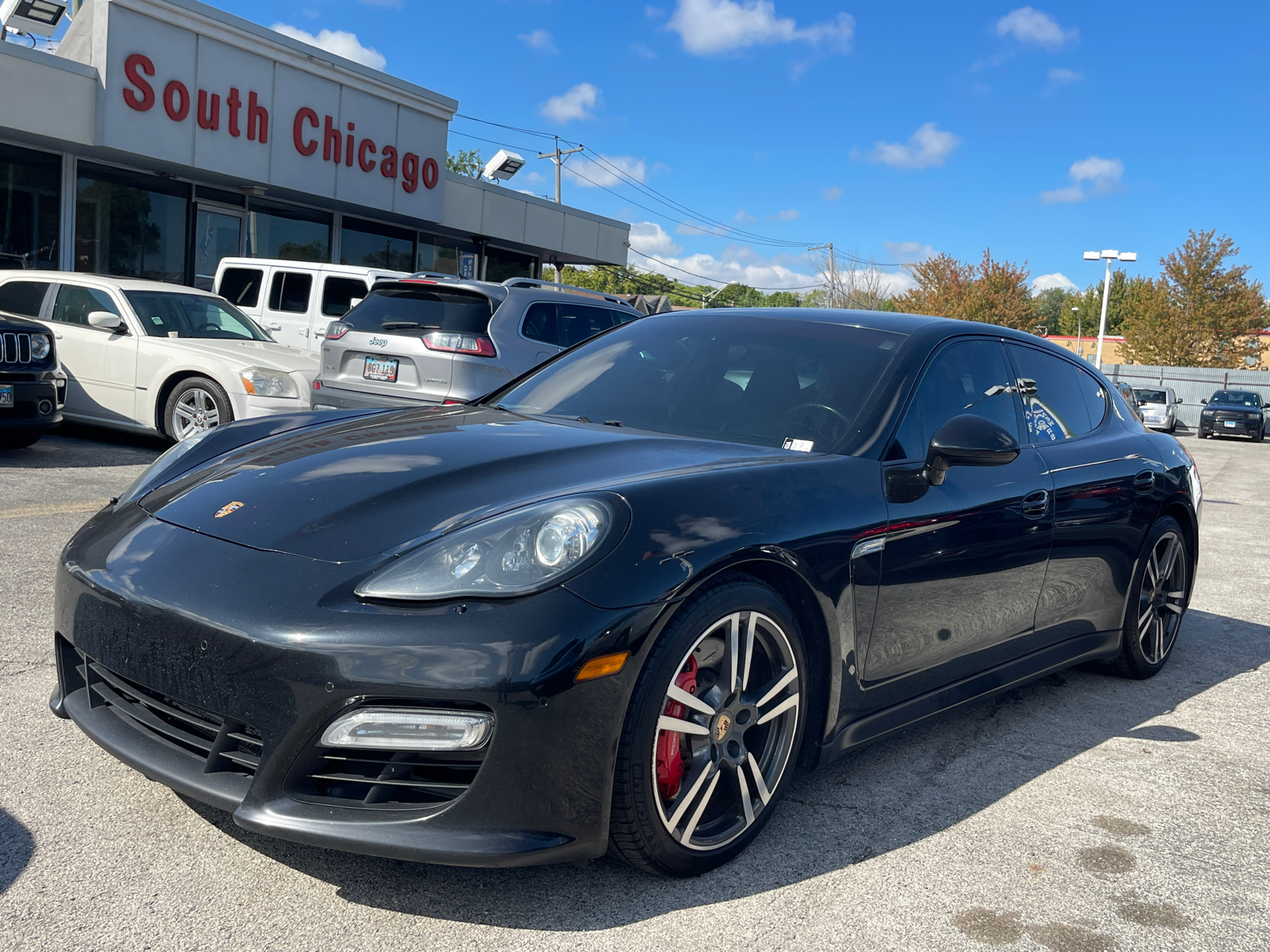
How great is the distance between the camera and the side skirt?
3.03 meters

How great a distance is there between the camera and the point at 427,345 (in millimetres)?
8641

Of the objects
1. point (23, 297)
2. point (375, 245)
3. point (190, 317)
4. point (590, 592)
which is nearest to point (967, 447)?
point (590, 592)

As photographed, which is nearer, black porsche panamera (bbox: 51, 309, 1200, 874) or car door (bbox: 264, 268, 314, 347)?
black porsche panamera (bbox: 51, 309, 1200, 874)

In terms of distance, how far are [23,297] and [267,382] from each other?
9.23ft

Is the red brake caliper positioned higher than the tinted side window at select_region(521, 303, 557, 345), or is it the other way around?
the tinted side window at select_region(521, 303, 557, 345)

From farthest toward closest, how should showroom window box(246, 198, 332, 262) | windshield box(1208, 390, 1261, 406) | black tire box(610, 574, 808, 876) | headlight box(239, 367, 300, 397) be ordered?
windshield box(1208, 390, 1261, 406) → showroom window box(246, 198, 332, 262) → headlight box(239, 367, 300, 397) → black tire box(610, 574, 808, 876)

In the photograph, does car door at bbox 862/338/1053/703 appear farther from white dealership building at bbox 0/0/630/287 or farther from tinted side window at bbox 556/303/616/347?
white dealership building at bbox 0/0/630/287

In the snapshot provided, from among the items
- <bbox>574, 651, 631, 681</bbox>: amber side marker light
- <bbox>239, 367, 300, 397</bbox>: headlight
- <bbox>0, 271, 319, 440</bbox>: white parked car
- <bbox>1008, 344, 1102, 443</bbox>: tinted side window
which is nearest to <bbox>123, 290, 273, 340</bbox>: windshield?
<bbox>0, 271, 319, 440</bbox>: white parked car

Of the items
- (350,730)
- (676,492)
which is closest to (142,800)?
(350,730)

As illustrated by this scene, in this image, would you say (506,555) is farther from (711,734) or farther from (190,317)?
(190,317)

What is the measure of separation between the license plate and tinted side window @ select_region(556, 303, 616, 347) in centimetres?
165

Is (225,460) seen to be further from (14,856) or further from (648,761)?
(648,761)

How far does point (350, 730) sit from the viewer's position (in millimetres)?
2217

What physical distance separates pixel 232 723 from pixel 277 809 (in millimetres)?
212
